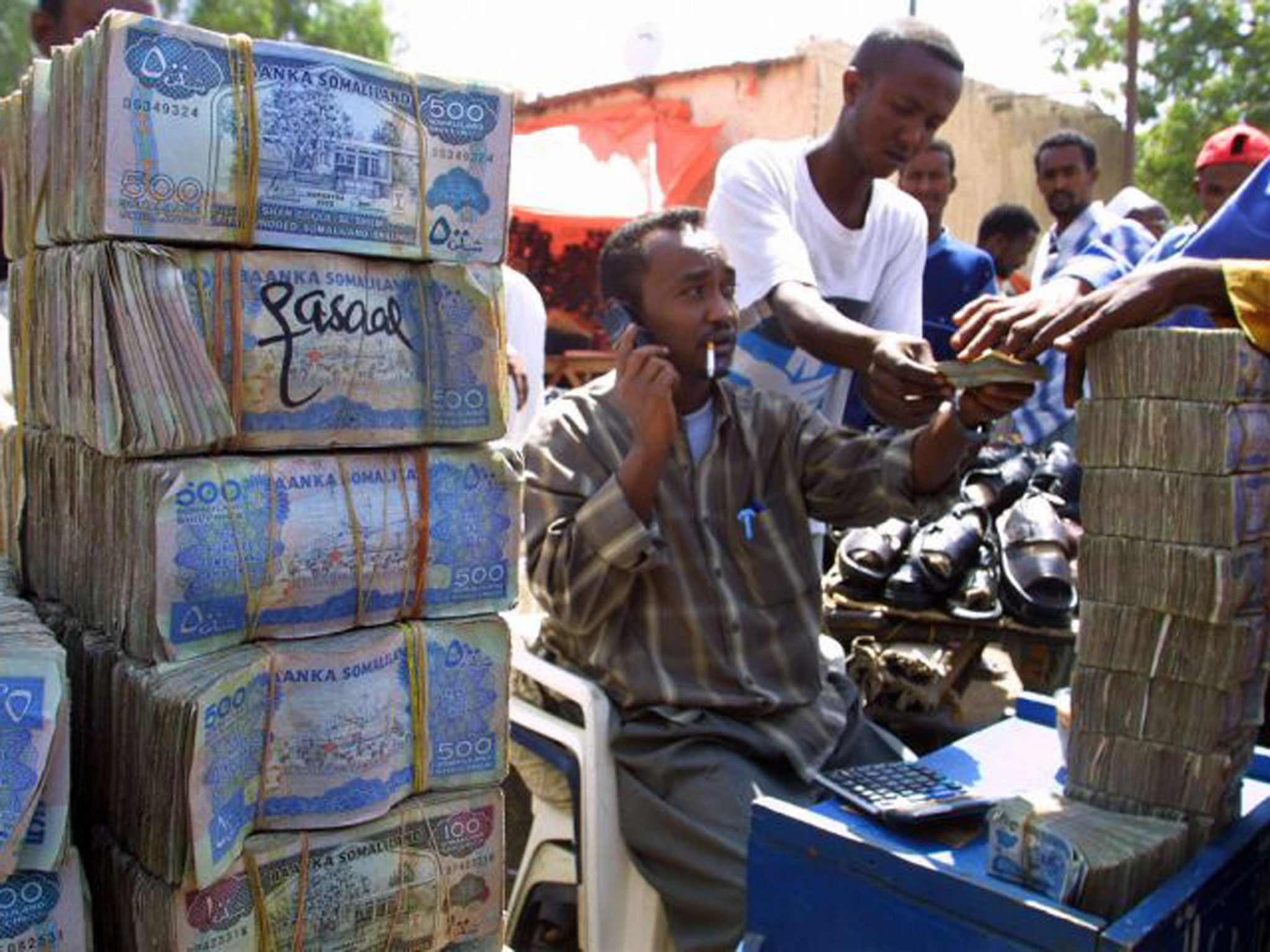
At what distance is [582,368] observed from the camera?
9078 millimetres

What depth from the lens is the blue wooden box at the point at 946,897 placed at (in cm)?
138

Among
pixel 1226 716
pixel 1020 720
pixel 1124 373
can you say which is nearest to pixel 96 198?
pixel 1124 373

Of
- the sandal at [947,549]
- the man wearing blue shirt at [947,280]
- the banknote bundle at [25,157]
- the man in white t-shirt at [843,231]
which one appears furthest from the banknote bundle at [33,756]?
the man wearing blue shirt at [947,280]

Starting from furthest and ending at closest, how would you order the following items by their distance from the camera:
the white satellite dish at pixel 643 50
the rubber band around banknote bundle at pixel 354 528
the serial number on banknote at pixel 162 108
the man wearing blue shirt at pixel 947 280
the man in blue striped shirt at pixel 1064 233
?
the white satellite dish at pixel 643 50, the man wearing blue shirt at pixel 947 280, the man in blue striped shirt at pixel 1064 233, the rubber band around banknote bundle at pixel 354 528, the serial number on banknote at pixel 162 108

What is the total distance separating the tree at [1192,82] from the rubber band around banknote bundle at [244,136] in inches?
581

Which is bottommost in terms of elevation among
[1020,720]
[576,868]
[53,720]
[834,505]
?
[576,868]

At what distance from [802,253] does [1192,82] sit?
49.4 ft

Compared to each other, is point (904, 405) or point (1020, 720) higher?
point (904, 405)

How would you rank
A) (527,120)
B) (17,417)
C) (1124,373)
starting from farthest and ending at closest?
(527,120) → (17,417) → (1124,373)

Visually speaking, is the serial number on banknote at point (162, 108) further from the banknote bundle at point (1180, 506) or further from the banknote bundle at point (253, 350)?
the banknote bundle at point (1180, 506)

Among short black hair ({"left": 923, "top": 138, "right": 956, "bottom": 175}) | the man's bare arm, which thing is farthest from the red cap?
the man's bare arm

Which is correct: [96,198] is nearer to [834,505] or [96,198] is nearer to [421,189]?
[421,189]

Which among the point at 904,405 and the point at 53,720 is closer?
the point at 53,720

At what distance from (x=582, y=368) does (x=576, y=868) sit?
269 inches
